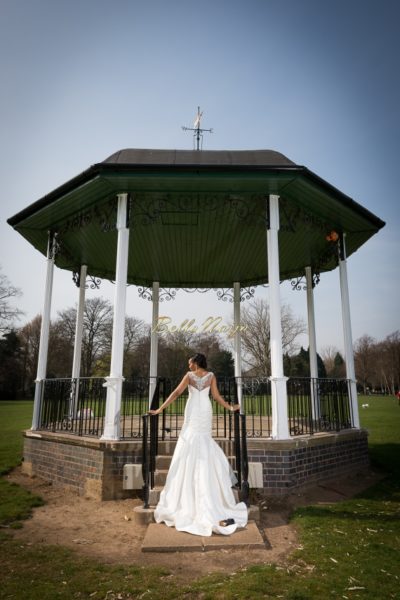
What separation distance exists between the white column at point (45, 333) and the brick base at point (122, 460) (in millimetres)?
560

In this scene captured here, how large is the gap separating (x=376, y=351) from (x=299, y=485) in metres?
63.2

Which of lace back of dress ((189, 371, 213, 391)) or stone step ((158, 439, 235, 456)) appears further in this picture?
stone step ((158, 439, 235, 456))

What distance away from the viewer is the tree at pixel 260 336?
89.8 feet

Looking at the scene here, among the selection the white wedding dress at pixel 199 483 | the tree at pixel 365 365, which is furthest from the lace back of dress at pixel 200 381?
the tree at pixel 365 365

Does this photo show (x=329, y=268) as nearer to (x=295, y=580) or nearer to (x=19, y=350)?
(x=295, y=580)

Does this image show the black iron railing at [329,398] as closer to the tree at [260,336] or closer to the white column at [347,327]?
the white column at [347,327]

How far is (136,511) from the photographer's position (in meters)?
4.65

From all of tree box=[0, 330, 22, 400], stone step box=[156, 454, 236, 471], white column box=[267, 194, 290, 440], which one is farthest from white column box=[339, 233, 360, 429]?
tree box=[0, 330, 22, 400]

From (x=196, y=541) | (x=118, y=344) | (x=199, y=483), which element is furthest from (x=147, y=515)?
(x=118, y=344)

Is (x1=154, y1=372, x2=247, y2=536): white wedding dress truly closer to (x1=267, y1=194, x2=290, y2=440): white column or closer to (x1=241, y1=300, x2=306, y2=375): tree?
(x1=267, y1=194, x2=290, y2=440): white column

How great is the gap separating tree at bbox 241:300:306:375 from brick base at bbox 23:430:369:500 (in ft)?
58.5

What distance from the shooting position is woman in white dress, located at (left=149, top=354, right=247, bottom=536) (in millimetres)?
4250

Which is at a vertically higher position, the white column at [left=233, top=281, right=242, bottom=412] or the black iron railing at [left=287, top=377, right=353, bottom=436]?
the white column at [left=233, top=281, right=242, bottom=412]

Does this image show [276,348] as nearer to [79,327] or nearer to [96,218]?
[96,218]
